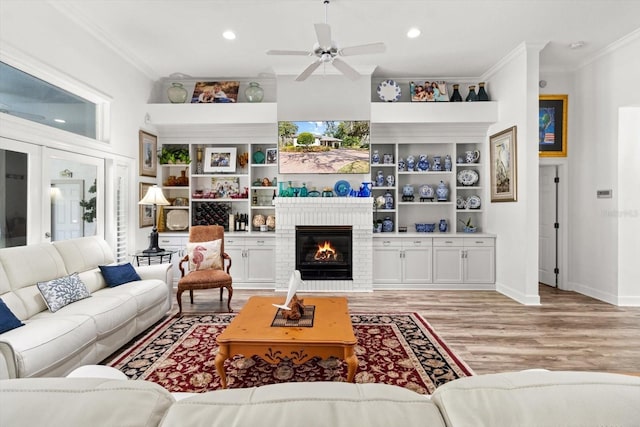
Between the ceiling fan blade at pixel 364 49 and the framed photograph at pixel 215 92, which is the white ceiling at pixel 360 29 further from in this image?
the ceiling fan blade at pixel 364 49

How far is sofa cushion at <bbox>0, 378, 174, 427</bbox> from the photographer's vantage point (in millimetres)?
596

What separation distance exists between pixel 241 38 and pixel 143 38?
1.25 m

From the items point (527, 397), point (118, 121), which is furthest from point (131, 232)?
point (527, 397)

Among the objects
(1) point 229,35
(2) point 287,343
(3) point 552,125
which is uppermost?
(1) point 229,35

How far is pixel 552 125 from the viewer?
5.45m

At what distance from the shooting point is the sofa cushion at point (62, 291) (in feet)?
9.39

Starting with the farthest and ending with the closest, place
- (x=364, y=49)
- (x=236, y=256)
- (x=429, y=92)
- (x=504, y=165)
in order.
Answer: (x=429, y=92) < (x=236, y=256) < (x=504, y=165) < (x=364, y=49)

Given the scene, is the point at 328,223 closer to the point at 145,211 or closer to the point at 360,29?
the point at 360,29

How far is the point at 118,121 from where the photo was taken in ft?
15.7

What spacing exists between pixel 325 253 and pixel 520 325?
2787 millimetres

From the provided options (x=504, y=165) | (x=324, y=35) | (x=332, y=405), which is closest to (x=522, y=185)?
(x=504, y=165)

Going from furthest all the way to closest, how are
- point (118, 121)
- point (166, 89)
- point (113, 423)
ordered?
point (166, 89) → point (118, 121) → point (113, 423)

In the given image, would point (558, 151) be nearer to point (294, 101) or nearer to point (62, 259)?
point (294, 101)

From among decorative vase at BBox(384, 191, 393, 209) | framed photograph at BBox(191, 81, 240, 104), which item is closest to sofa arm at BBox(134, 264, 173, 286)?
framed photograph at BBox(191, 81, 240, 104)
